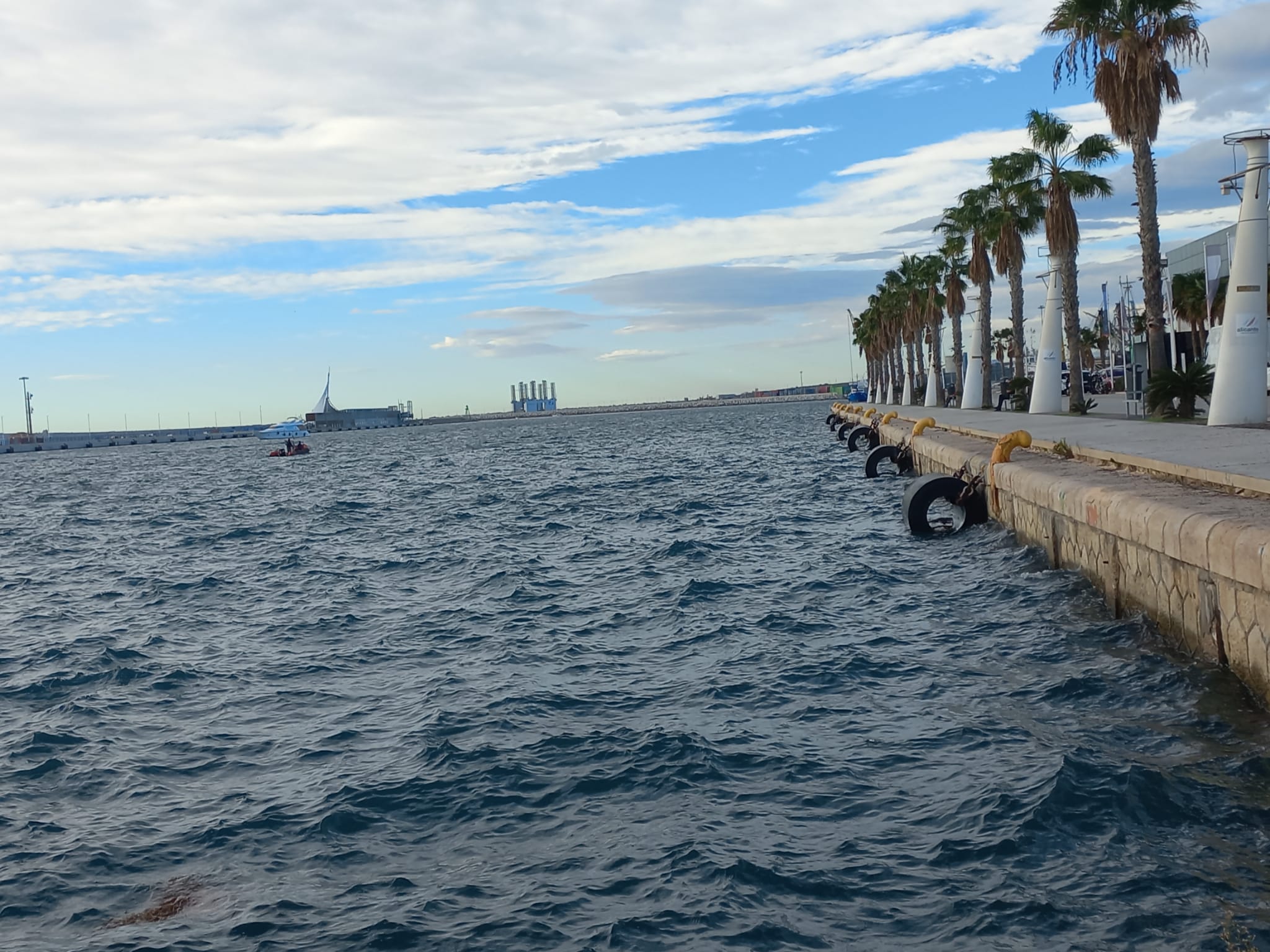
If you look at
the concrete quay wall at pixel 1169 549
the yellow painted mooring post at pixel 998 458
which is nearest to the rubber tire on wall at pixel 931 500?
the yellow painted mooring post at pixel 998 458

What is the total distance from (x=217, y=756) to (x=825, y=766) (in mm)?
5296

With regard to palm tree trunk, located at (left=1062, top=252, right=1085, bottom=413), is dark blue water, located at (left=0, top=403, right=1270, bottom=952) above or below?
below

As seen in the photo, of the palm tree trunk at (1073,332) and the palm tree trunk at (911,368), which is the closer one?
the palm tree trunk at (1073,332)

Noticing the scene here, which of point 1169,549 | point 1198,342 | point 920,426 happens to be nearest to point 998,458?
point 1169,549

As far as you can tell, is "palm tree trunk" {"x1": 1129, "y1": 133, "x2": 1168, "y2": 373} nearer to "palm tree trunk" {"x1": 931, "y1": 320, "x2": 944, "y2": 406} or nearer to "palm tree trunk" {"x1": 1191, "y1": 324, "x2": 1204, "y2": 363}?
"palm tree trunk" {"x1": 1191, "y1": 324, "x2": 1204, "y2": 363}

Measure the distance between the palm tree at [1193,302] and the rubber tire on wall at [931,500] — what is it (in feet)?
140

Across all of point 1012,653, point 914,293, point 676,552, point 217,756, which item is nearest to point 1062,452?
point 676,552

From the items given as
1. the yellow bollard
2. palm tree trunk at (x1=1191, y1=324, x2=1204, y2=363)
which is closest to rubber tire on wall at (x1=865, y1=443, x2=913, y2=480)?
the yellow bollard

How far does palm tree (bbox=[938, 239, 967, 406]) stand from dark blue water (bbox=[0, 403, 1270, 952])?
49886 millimetres

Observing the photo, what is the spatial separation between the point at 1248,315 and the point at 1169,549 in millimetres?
13818

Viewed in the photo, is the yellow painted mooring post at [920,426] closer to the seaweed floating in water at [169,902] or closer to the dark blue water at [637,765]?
the dark blue water at [637,765]

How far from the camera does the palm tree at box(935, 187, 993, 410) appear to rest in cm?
5381

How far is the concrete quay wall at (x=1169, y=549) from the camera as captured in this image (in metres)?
9.24

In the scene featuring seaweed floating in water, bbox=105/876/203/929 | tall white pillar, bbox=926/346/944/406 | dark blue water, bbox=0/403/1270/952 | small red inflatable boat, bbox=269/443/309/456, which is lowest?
seaweed floating in water, bbox=105/876/203/929
